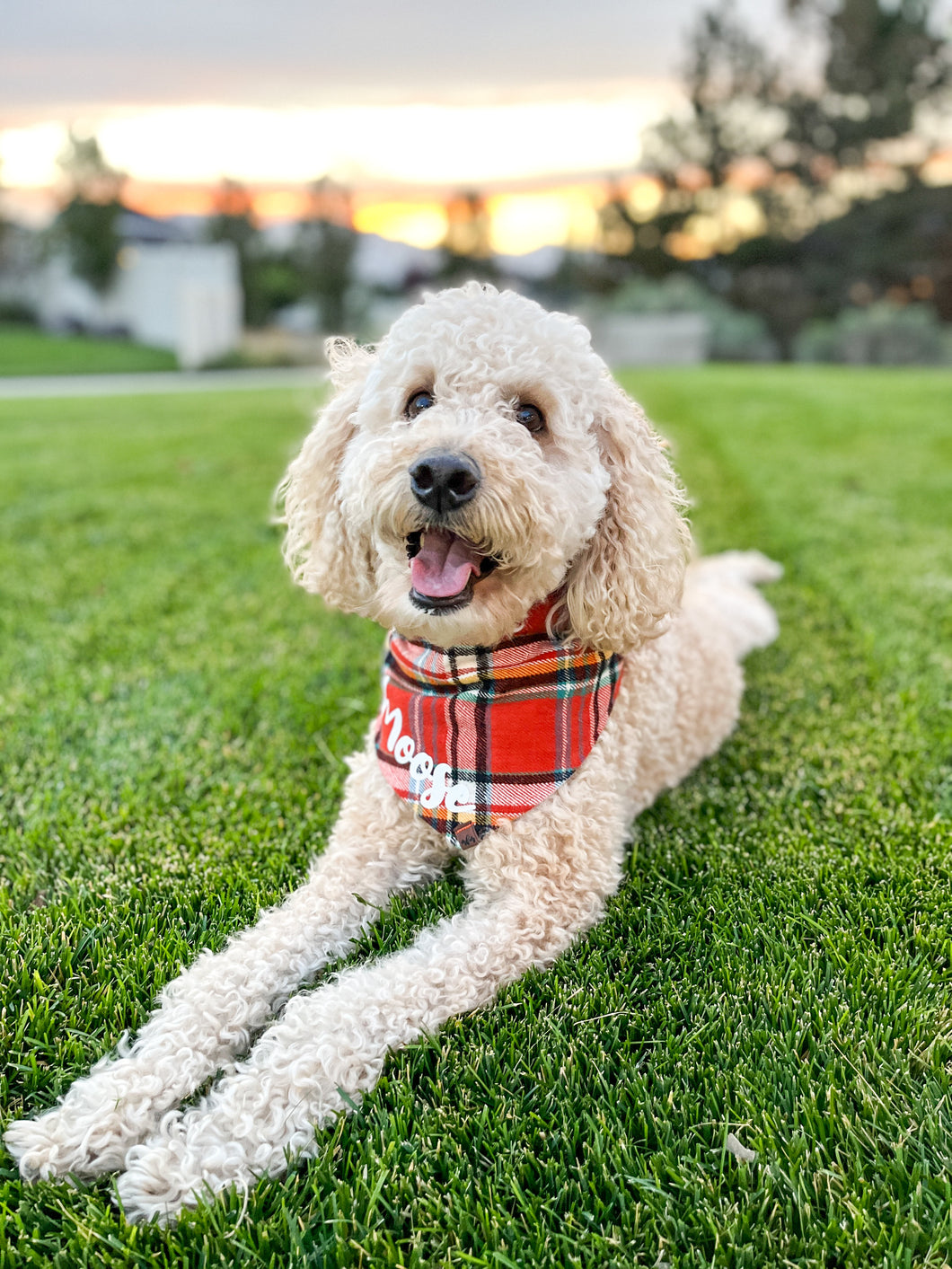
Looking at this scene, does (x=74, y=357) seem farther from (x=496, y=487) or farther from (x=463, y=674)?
(x=496, y=487)

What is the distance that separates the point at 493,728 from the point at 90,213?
40495mm

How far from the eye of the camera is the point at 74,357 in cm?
2805

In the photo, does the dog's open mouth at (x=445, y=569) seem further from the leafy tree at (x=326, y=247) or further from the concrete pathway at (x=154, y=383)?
the leafy tree at (x=326, y=247)

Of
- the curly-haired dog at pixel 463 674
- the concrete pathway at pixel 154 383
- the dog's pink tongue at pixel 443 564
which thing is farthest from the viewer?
the concrete pathway at pixel 154 383

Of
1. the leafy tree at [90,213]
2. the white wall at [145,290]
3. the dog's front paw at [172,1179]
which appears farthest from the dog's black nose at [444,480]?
the leafy tree at [90,213]

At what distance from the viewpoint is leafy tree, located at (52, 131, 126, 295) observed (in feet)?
114

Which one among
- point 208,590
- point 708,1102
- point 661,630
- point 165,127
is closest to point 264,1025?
point 708,1102

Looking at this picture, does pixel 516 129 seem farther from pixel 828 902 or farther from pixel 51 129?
pixel 51 129

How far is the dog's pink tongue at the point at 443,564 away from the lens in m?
2.22

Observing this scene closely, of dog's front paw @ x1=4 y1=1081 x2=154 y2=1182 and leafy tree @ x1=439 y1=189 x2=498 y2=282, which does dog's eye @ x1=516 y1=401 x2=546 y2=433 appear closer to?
dog's front paw @ x1=4 y1=1081 x2=154 y2=1182

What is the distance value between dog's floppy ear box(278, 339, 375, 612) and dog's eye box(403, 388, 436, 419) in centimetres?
21

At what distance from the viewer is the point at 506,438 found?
2.28m

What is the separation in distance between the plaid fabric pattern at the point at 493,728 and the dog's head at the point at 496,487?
11 cm

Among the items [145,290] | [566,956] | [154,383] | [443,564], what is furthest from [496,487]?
[145,290]
